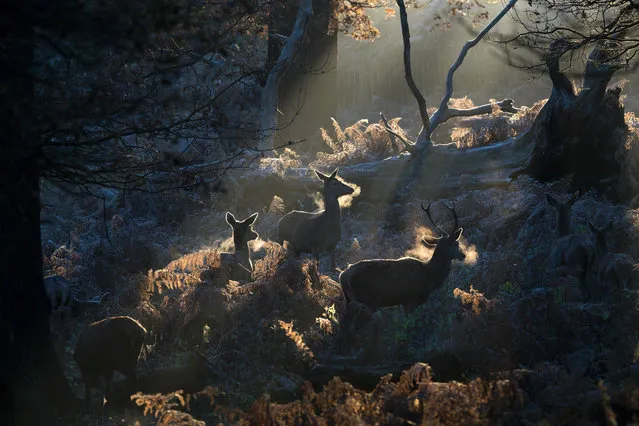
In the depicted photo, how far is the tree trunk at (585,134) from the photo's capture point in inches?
609

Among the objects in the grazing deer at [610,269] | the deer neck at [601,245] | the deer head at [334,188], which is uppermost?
the deer head at [334,188]

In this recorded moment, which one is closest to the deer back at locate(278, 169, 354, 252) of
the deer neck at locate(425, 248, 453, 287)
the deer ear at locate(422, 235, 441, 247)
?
the deer ear at locate(422, 235, 441, 247)

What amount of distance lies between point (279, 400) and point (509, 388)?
2822 millimetres

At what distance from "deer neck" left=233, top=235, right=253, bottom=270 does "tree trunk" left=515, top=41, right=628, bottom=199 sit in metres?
6.59

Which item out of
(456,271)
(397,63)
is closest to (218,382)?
(456,271)

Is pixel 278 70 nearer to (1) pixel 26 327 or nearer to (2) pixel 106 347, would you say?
(2) pixel 106 347

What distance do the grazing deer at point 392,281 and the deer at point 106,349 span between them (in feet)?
8.84

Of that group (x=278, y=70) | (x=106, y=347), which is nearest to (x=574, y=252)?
(x=106, y=347)

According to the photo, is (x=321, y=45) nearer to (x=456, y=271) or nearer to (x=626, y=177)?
(x=626, y=177)

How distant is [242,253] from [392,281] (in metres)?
3.98

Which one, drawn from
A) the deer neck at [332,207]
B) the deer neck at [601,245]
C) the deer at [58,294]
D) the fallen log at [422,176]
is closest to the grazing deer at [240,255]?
the deer neck at [332,207]

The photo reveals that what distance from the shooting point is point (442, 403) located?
6.45 m

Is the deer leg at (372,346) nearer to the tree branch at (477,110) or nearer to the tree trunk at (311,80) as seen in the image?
the tree branch at (477,110)

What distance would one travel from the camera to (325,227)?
14.0m
